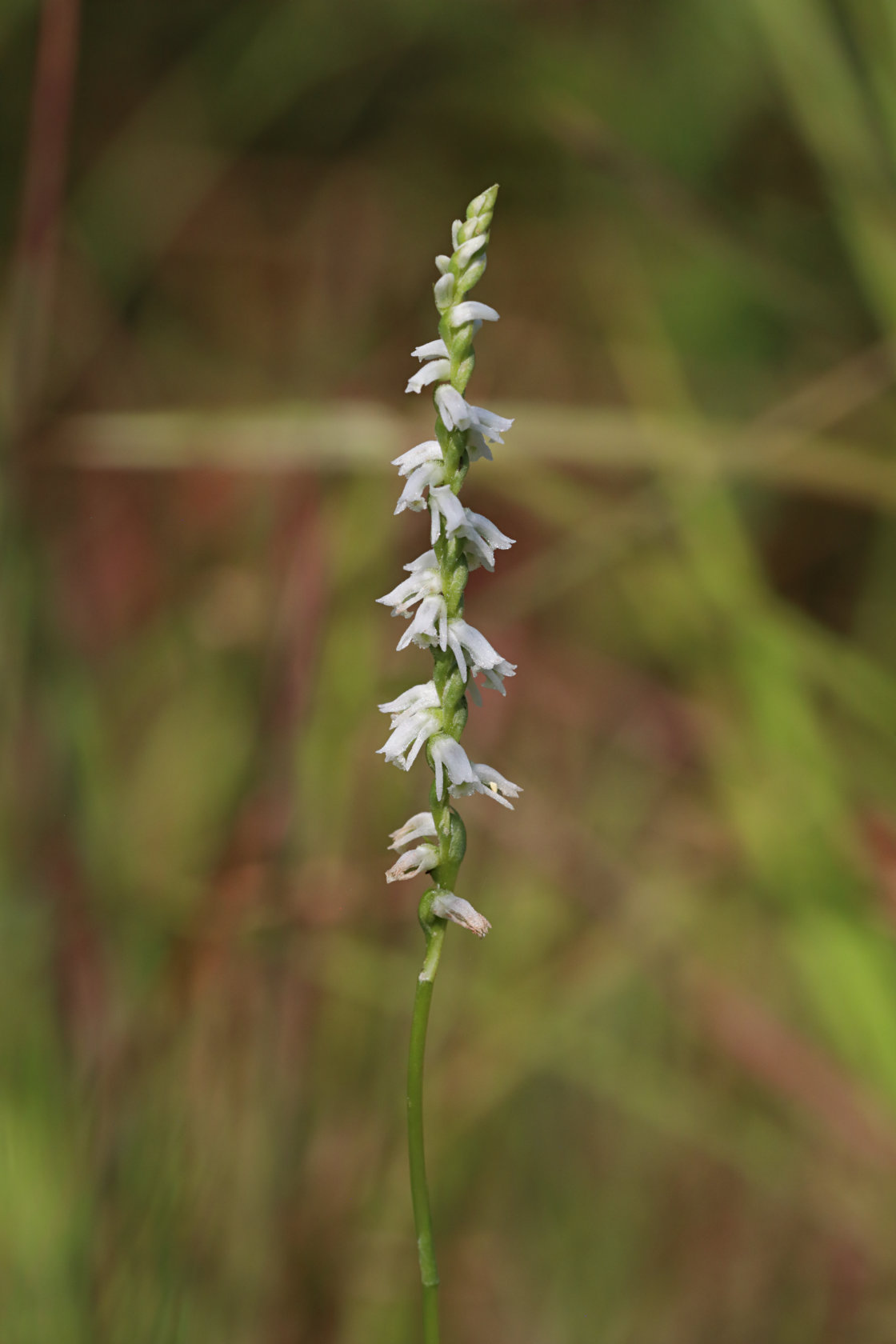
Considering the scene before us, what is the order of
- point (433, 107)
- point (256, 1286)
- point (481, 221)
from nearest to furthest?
point (481, 221)
point (256, 1286)
point (433, 107)

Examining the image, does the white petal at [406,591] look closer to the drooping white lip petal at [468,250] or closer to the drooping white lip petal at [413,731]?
the drooping white lip petal at [413,731]

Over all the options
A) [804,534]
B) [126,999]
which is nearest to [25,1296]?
[126,999]

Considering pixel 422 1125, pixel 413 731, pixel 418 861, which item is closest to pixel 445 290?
pixel 413 731

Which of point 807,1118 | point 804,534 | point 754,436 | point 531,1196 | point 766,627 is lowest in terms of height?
point 531,1196

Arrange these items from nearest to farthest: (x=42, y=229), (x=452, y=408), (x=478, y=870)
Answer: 1. (x=452, y=408)
2. (x=42, y=229)
3. (x=478, y=870)

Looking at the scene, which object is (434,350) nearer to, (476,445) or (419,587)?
(476,445)

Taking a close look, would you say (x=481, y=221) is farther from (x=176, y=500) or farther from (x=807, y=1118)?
(x=176, y=500)

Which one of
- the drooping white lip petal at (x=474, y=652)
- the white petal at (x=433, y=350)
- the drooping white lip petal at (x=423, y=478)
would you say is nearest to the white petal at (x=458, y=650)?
the drooping white lip petal at (x=474, y=652)
